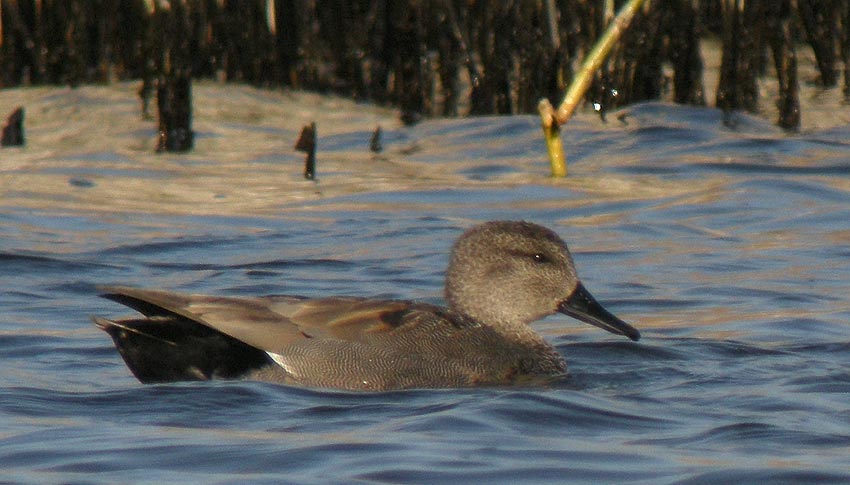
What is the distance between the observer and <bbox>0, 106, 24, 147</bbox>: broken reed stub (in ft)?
33.7

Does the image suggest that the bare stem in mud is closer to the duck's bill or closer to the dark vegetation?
the duck's bill

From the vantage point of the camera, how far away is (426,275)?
752 centimetres

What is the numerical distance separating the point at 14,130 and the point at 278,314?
19.1ft

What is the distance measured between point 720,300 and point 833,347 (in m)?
1.03

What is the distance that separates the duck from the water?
0.08 metres

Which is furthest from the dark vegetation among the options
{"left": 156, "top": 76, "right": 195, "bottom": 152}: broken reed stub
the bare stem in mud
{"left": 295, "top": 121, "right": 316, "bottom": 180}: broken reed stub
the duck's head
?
the duck's head

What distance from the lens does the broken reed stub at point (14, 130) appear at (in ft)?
33.7

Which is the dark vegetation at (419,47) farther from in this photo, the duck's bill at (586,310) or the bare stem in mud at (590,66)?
the duck's bill at (586,310)

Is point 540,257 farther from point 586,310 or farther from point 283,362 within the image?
point 283,362

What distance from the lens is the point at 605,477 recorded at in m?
4.11

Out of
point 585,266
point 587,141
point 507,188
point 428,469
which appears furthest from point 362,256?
point 428,469

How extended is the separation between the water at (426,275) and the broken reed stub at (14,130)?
0.39 feet

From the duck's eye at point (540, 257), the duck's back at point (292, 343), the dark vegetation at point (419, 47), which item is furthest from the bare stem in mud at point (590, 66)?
the dark vegetation at point (419, 47)

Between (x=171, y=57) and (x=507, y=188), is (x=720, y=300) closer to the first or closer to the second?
(x=507, y=188)
